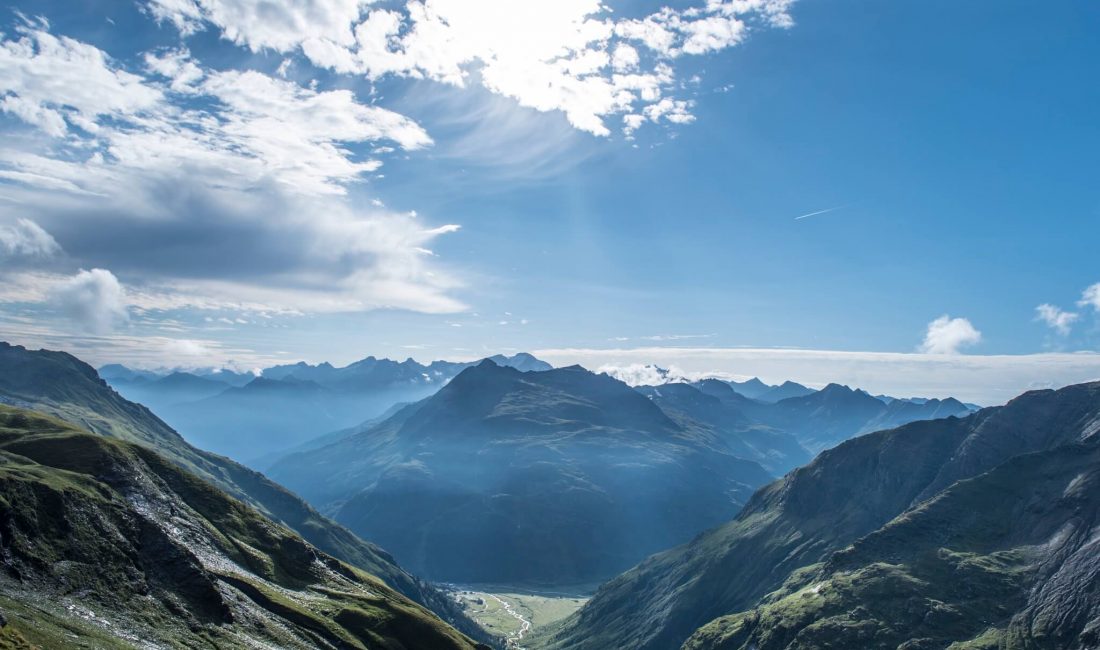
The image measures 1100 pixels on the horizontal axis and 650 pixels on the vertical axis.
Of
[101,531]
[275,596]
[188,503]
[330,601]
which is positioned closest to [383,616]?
[330,601]

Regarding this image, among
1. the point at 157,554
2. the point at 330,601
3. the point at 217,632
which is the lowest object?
the point at 330,601

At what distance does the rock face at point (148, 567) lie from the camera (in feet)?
311

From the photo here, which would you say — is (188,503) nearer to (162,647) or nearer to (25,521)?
(25,521)

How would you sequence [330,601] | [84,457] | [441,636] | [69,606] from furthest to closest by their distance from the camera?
[441,636], [330,601], [84,457], [69,606]

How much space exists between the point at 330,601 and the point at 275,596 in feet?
70.6

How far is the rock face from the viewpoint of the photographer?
311 ft

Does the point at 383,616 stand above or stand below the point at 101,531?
below

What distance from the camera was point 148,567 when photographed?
115812mm

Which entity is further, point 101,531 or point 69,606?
point 101,531

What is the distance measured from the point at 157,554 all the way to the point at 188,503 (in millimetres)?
44602

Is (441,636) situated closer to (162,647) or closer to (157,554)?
(157,554)

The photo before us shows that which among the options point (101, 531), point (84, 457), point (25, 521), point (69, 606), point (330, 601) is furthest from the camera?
point (330, 601)

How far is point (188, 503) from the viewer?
162 m

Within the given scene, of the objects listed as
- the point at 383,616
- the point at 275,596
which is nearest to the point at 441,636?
the point at 383,616
